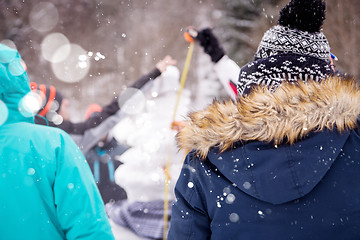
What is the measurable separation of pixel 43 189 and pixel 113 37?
1916cm

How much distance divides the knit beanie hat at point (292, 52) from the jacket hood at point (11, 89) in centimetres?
107

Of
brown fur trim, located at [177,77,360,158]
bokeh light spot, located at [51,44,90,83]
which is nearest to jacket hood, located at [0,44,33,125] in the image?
brown fur trim, located at [177,77,360,158]

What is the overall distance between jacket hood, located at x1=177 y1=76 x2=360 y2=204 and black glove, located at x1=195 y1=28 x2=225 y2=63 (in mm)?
1593

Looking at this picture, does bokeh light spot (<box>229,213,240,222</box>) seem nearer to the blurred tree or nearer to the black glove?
the black glove

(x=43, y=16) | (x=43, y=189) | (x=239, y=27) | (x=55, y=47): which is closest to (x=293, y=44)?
(x=43, y=189)

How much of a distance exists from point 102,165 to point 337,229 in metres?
2.72

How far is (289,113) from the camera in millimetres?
1228

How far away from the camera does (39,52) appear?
16.2 meters

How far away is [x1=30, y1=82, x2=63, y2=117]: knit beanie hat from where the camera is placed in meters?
3.41

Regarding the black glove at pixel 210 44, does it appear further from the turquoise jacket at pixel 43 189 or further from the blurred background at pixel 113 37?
the blurred background at pixel 113 37

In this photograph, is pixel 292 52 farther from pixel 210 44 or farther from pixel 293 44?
pixel 210 44

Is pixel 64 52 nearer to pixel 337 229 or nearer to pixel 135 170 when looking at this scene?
pixel 135 170

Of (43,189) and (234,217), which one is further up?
(234,217)

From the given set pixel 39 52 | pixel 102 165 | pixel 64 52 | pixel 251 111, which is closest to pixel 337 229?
pixel 251 111
